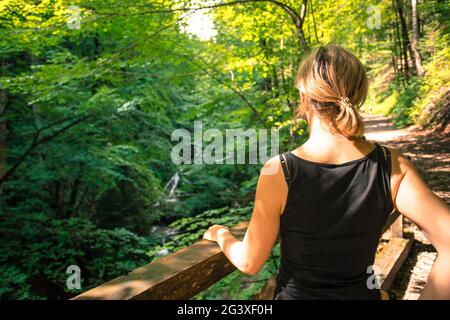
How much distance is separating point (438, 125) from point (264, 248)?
36.3ft

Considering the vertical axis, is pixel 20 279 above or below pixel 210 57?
below

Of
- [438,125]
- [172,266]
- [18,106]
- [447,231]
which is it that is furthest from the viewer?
[438,125]

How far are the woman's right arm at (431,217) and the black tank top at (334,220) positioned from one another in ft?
0.18

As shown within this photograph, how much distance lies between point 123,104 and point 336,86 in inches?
300

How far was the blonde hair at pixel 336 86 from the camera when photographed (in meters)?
1.17

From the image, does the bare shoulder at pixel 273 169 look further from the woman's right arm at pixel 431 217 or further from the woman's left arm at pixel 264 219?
the woman's right arm at pixel 431 217

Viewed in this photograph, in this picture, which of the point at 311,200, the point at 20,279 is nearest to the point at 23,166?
the point at 20,279

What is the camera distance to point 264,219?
1203 millimetres

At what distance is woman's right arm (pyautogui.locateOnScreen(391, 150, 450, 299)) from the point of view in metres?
1.07

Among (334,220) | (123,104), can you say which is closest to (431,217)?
(334,220)

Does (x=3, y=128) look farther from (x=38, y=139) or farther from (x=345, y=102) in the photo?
(x=345, y=102)

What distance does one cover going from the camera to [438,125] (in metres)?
10.2
